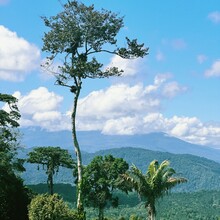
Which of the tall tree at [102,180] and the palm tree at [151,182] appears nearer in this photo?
the palm tree at [151,182]

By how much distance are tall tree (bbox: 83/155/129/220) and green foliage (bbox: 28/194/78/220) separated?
32.9m

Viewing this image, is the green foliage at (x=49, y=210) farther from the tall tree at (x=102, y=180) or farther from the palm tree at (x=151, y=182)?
the tall tree at (x=102, y=180)

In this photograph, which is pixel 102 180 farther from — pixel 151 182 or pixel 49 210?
pixel 49 210

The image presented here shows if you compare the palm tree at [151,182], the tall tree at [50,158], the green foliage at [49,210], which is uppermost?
the tall tree at [50,158]

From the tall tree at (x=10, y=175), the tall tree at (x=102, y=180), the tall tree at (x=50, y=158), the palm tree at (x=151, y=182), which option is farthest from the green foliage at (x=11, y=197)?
the tall tree at (x=102, y=180)

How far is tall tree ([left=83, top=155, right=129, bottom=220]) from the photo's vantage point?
6359 centimetres

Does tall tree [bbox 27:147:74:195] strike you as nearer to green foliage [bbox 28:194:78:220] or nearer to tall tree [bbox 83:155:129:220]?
tall tree [bbox 83:155:129:220]

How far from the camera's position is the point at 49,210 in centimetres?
2881

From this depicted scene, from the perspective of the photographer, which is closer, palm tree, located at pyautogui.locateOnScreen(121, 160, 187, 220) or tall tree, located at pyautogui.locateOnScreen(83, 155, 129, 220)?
palm tree, located at pyautogui.locateOnScreen(121, 160, 187, 220)

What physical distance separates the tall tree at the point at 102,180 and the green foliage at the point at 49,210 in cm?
3294

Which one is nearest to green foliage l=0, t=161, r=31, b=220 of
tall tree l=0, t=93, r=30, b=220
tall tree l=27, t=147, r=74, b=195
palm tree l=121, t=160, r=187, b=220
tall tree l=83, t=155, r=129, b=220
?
tall tree l=0, t=93, r=30, b=220

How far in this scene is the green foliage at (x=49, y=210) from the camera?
94.7ft

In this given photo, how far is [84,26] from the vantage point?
89.0 ft

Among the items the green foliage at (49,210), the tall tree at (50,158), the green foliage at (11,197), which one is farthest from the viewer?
the tall tree at (50,158)
